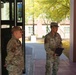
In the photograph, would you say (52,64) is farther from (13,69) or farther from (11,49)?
(11,49)

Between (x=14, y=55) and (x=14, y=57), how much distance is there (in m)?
0.04

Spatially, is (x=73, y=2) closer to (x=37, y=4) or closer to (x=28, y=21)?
(x=37, y=4)

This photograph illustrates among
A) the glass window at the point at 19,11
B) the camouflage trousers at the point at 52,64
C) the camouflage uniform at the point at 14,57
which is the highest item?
the glass window at the point at 19,11

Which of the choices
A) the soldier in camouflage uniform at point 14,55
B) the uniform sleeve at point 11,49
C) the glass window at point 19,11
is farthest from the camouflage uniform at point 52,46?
the glass window at point 19,11

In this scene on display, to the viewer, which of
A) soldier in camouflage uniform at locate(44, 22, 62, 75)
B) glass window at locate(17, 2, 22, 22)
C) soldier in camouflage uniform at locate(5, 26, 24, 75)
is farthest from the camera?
glass window at locate(17, 2, 22, 22)

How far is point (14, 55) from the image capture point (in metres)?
5.29

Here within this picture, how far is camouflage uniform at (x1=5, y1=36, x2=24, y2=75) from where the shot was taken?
527cm

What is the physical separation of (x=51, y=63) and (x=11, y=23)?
1826mm

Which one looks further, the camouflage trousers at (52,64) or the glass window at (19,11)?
the glass window at (19,11)

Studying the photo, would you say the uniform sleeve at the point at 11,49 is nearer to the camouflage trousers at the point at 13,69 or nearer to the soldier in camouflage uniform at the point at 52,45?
the camouflage trousers at the point at 13,69

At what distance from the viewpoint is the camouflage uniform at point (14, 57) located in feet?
17.3

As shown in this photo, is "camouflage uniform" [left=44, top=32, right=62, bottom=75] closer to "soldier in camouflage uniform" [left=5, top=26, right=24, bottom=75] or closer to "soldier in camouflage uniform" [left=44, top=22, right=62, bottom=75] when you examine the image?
"soldier in camouflage uniform" [left=44, top=22, right=62, bottom=75]

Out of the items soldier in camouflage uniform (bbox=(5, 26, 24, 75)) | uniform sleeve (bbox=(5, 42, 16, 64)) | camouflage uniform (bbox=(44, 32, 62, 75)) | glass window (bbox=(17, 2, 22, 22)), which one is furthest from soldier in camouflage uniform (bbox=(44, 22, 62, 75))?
glass window (bbox=(17, 2, 22, 22))

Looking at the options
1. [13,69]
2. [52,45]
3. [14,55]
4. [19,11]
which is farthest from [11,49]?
[19,11]
